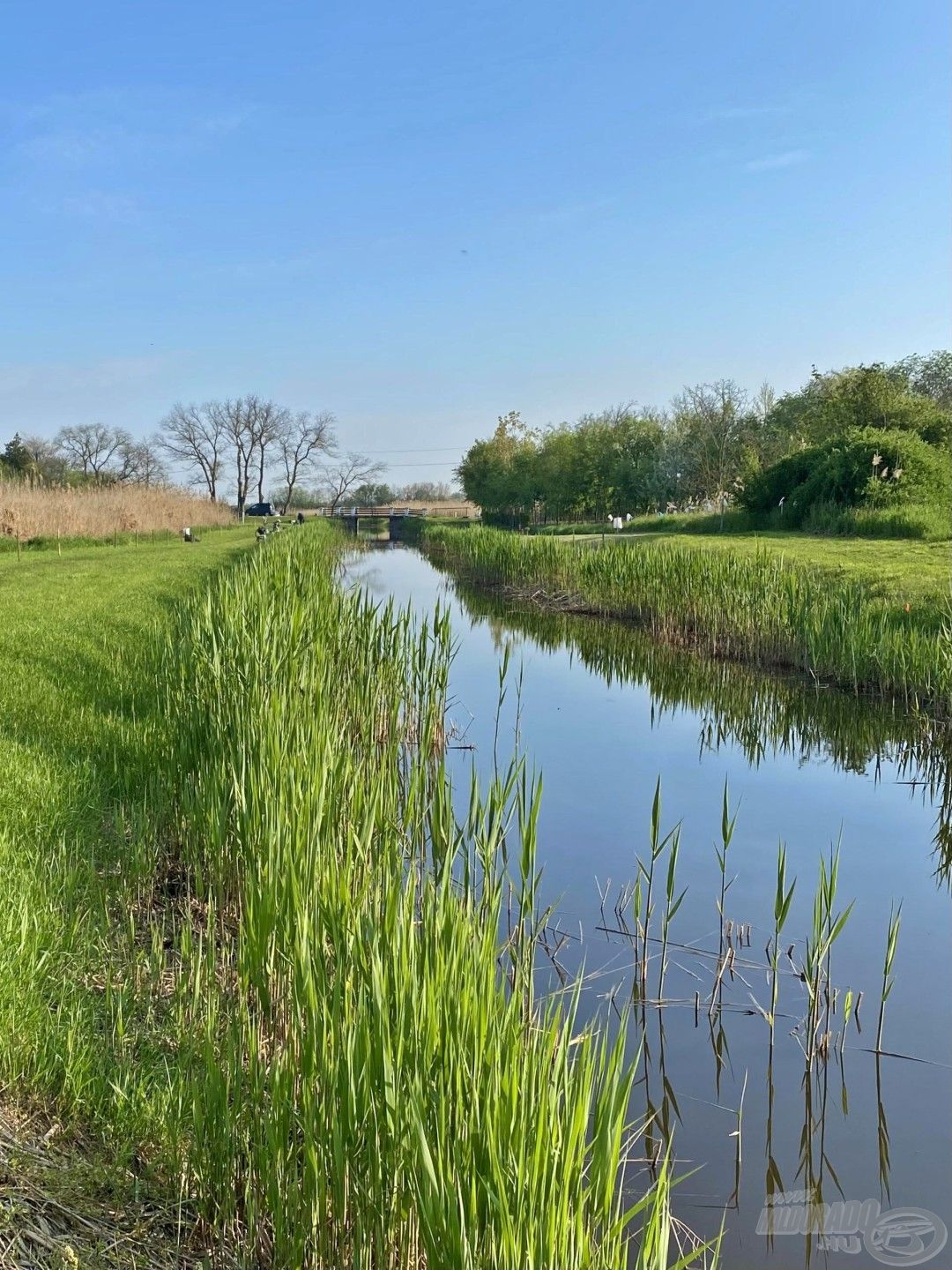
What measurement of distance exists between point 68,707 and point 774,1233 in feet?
17.0

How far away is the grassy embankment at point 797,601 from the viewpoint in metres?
9.38

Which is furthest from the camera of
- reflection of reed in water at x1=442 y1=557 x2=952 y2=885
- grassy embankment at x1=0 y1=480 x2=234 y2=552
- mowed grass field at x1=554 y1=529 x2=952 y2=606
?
grassy embankment at x1=0 y1=480 x2=234 y2=552

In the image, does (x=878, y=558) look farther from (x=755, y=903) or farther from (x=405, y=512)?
(x=405, y=512)

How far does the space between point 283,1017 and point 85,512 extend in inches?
997

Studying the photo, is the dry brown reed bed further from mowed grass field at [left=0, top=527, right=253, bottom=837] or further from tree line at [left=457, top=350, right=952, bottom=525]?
tree line at [left=457, top=350, right=952, bottom=525]

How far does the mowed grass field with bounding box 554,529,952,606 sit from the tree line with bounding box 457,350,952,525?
184 inches

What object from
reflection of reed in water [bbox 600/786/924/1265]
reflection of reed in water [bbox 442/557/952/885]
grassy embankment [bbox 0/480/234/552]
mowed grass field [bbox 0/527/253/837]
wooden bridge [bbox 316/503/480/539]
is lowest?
reflection of reed in water [bbox 600/786/924/1265]

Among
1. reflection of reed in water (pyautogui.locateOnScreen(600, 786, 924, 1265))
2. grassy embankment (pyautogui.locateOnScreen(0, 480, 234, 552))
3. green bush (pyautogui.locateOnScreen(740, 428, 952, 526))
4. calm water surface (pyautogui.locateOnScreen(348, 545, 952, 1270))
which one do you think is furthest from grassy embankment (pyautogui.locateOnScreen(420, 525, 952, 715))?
grassy embankment (pyautogui.locateOnScreen(0, 480, 234, 552))

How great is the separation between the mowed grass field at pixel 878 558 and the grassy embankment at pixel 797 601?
2cm

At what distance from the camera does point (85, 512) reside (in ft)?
86.1

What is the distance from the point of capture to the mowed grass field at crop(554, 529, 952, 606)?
38.3 ft

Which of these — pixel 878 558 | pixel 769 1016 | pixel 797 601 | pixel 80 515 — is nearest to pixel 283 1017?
pixel 769 1016

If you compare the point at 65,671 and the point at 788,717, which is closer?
the point at 65,671

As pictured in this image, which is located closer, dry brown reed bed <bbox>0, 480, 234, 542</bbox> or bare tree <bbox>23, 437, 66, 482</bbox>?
dry brown reed bed <bbox>0, 480, 234, 542</bbox>
